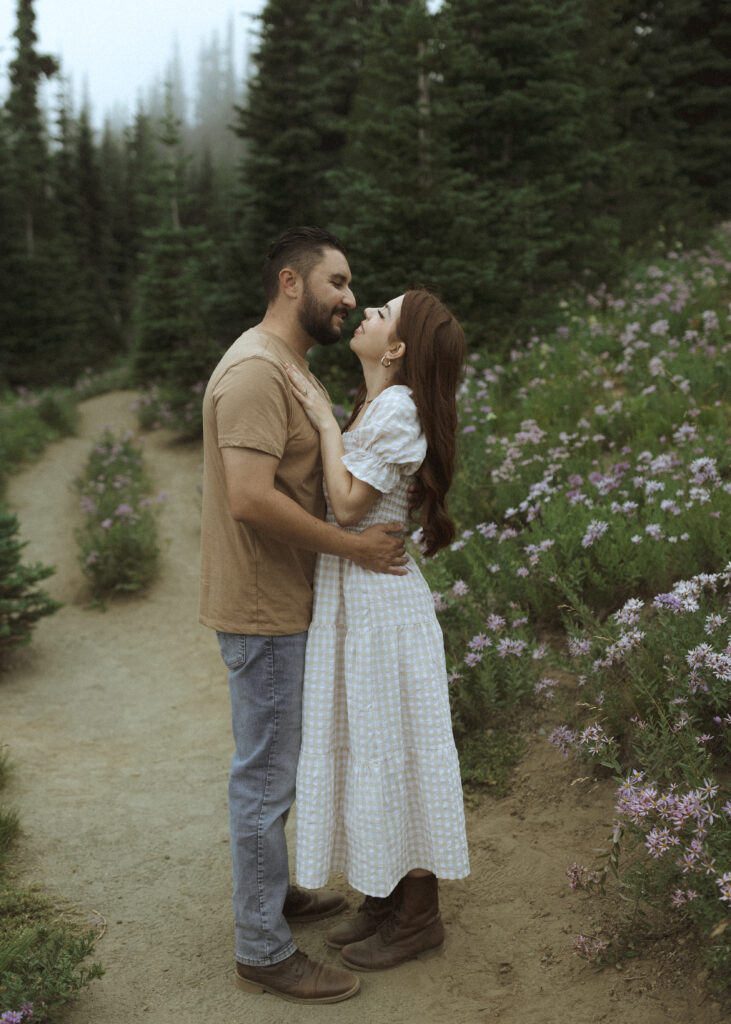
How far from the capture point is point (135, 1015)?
9.58 ft

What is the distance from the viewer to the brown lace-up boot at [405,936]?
10.1 feet

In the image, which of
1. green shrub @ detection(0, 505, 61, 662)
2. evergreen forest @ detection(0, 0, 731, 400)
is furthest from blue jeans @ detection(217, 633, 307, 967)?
evergreen forest @ detection(0, 0, 731, 400)

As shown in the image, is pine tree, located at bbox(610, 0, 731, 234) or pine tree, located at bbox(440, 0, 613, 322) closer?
pine tree, located at bbox(440, 0, 613, 322)

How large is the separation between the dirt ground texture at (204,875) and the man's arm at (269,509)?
1688 mm

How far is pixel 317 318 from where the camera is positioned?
296cm

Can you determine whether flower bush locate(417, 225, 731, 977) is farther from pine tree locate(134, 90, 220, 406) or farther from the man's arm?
pine tree locate(134, 90, 220, 406)

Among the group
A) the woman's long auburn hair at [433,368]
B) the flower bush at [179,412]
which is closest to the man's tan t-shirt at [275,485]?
the woman's long auburn hair at [433,368]

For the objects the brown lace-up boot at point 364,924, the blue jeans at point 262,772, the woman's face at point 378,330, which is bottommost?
the brown lace-up boot at point 364,924

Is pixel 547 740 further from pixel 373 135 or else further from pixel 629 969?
pixel 373 135

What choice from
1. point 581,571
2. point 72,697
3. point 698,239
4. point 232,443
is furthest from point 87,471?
point 698,239

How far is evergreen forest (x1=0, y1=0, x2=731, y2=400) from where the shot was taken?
390 inches

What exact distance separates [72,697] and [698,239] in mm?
13241

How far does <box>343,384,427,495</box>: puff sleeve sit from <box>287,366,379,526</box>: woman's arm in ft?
0.11

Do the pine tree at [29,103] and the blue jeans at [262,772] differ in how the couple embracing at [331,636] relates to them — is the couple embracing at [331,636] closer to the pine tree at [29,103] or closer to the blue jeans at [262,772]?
the blue jeans at [262,772]
